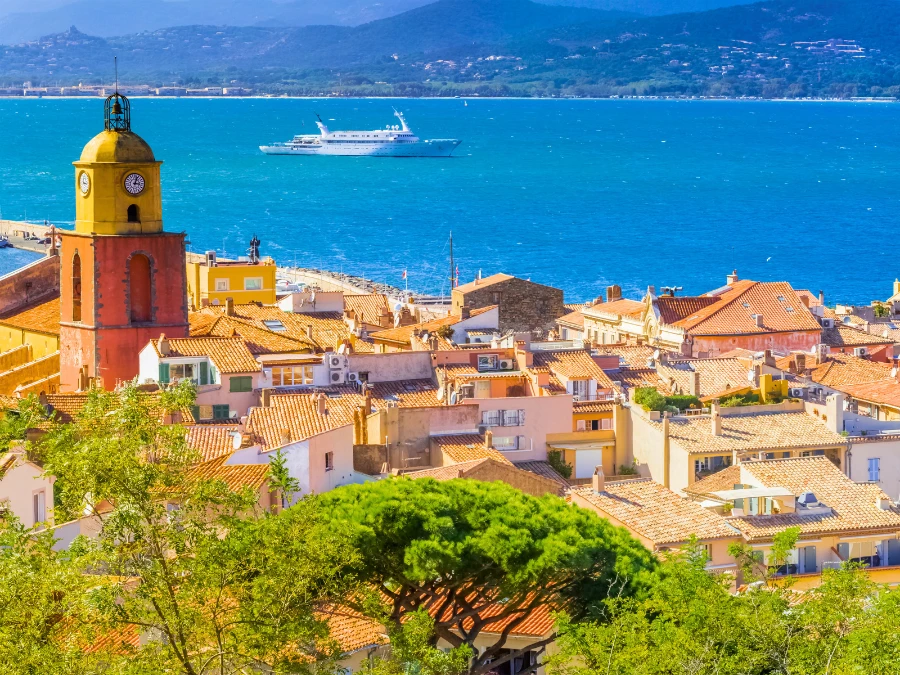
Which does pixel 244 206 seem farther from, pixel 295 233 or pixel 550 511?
pixel 550 511

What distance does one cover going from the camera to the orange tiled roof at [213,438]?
25.4m

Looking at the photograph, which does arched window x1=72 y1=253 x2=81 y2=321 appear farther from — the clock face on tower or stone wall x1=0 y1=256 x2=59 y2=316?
stone wall x1=0 y1=256 x2=59 y2=316

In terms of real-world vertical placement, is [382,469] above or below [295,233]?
below

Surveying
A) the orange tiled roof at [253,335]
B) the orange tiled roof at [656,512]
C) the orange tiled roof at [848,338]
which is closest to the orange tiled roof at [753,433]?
the orange tiled roof at [656,512]

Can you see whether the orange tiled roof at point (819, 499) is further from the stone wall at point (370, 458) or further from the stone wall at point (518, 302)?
the stone wall at point (518, 302)

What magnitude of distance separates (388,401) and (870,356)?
16585 millimetres

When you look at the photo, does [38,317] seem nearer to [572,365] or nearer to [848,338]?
[572,365]

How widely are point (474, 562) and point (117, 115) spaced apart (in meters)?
18.4

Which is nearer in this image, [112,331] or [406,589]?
[406,589]

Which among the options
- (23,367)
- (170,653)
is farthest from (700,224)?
(170,653)

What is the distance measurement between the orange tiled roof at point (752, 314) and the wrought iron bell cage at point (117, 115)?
15.4 m

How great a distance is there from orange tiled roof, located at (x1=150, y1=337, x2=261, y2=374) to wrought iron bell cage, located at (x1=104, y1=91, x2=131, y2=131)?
4742 mm

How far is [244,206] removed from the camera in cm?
14462

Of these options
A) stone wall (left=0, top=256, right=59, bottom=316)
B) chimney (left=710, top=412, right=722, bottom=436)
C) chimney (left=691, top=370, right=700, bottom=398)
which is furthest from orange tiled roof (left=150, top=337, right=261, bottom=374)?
stone wall (left=0, top=256, right=59, bottom=316)
